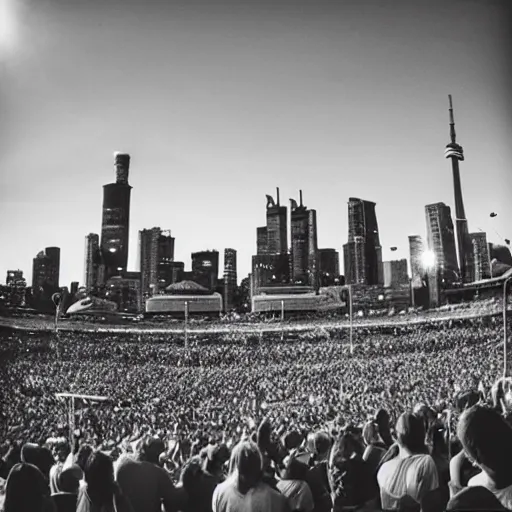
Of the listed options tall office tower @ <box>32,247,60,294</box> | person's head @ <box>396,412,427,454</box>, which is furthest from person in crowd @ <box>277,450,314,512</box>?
tall office tower @ <box>32,247,60,294</box>

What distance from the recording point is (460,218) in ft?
13.2

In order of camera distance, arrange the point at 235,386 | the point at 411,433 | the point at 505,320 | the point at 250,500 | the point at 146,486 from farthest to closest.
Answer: the point at 235,386
the point at 505,320
the point at 146,486
the point at 411,433
the point at 250,500


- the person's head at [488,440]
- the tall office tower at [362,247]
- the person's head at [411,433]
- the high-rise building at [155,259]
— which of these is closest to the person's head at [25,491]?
the person's head at [411,433]

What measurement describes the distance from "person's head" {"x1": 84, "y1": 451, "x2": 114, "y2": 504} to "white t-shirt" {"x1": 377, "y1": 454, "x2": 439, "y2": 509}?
2.64 feet

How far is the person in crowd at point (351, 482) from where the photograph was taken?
1.81 m

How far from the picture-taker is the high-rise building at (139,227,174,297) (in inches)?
156

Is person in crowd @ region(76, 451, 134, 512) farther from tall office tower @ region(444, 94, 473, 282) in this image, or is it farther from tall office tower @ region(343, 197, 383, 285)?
tall office tower @ region(444, 94, 473, 282)

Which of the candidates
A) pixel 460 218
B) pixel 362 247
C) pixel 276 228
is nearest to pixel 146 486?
pixel 276 228

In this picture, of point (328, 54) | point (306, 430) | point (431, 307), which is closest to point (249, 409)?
point (306, 430)

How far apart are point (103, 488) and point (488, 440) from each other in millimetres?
1124

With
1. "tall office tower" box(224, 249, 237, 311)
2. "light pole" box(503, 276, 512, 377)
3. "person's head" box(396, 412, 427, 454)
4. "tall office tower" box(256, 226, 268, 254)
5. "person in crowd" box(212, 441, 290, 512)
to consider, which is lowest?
"person in crowd" box(212, 441, 290, 512)

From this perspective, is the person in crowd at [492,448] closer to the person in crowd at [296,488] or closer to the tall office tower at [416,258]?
the person in crowd at [296,488]

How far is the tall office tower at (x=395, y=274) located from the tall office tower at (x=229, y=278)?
3.61 ft

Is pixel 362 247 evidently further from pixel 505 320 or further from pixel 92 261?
pixel 92 261
